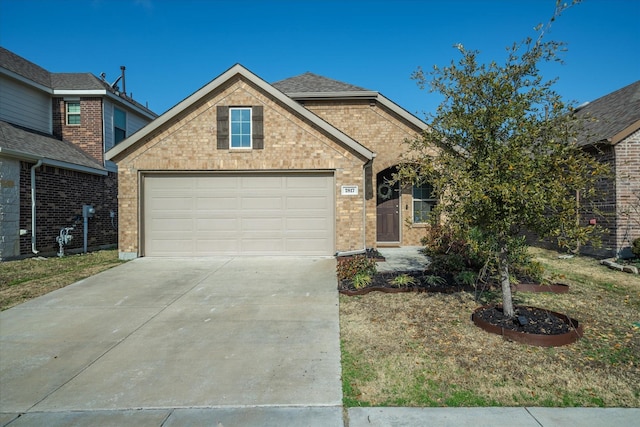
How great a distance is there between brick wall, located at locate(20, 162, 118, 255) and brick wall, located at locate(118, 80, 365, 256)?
140 inches

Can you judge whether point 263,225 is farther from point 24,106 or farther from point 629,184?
point 24,106

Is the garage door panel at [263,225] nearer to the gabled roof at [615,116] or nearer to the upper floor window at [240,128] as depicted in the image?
the upper floor window at [240,128]

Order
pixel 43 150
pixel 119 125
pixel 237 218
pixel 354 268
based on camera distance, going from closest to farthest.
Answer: pixel 354 268, pixel 237 218, pixel 43 150, pixel 119 125

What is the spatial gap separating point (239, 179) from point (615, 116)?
12.0 meters

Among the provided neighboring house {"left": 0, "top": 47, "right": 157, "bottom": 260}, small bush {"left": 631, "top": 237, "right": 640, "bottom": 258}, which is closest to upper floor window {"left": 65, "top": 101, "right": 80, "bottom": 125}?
neighboring house {"left": 0, "top": 47, "right": 157, "bottom": 260}

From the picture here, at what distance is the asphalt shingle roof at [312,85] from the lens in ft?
44.6

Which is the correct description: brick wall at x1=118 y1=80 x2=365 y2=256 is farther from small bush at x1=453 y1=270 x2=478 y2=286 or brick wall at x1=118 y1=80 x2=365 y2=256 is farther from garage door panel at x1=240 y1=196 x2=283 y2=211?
small bush at x1=453 y1=270 x2=478 y2=286

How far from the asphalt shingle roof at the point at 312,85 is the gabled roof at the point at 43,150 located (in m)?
7.57

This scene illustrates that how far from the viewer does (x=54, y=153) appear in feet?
43.5

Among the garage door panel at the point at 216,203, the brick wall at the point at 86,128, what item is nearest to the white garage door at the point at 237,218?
the garage door panel at the point at 216,203

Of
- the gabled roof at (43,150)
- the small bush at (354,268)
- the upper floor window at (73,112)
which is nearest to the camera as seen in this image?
the small bush at (354,268)

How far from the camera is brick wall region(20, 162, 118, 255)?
1189cm

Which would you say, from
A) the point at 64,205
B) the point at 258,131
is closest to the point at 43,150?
the point at 64,205

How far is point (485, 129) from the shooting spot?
5027mm
